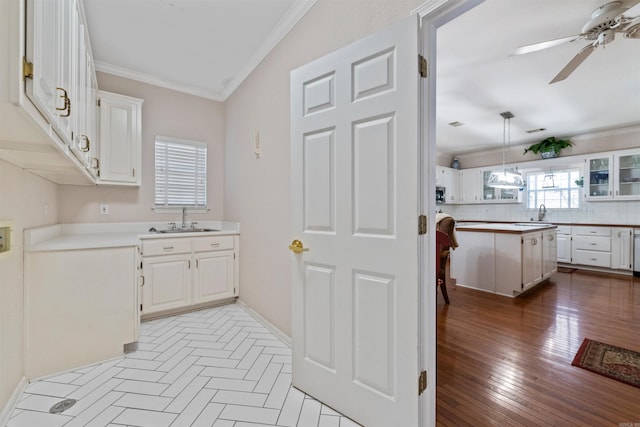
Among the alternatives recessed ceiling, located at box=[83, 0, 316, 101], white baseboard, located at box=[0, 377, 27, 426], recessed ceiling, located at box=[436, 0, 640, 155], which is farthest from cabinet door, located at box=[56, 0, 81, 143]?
recessed ceiling, located at box=[436, 0, 640, 155]

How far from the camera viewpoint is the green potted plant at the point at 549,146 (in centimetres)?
577

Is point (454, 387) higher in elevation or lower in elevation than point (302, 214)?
lower

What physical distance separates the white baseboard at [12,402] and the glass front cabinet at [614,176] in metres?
8.29

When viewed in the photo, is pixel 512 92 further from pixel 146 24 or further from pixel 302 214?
pixel 146 24

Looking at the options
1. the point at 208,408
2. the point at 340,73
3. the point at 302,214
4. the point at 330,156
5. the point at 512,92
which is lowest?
the point at 208,408

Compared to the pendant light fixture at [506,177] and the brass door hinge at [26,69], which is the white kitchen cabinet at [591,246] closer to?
the pendant light fixture at [506,177]

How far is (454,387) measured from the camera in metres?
1.84

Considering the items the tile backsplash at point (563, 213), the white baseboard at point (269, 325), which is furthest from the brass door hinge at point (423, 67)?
the tile backsplash at point (563, 213)

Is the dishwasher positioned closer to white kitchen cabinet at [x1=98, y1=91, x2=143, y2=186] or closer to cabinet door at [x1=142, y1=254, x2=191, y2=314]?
cabinet door at [x1=142, y1=254, x2=191, y2=314]

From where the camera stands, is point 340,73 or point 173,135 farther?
point 173,135

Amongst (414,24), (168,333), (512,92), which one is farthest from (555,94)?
(168,333)

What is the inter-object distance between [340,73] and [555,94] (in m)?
3.84

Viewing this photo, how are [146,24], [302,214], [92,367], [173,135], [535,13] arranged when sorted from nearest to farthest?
[302,214]
[92,367]
[535,13]
[146,24]
[173,135]

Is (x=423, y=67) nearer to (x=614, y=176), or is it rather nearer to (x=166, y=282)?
(x=166, y=282)
